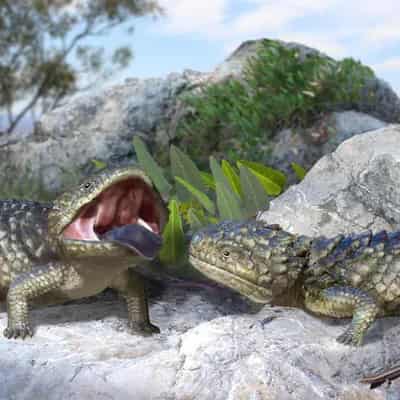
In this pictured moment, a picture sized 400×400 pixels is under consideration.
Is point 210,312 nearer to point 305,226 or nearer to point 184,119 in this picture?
point 305,226

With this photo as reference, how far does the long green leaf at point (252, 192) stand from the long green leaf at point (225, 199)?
0.12 meters

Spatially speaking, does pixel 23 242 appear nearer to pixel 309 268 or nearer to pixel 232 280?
pixel 232 280

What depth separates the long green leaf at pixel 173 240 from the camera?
10.5 ft

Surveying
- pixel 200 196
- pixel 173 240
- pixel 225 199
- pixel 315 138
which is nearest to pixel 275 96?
pixel 315 138

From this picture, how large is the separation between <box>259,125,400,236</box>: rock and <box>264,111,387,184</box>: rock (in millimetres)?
3120

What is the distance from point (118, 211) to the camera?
8.00ft

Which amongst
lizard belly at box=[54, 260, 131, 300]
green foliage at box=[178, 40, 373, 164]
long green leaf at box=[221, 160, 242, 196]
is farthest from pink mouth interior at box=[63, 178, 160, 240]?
green foliage at box=[178, 40, 373, 164]

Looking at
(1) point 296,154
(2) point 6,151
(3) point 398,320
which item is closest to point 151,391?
(3) point 398,320

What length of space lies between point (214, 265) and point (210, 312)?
9.3 inches

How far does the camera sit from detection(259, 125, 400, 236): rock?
11.0ft

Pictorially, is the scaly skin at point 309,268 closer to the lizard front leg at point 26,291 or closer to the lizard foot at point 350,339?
the lizard foot at point 350,339

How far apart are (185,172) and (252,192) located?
2.20ft

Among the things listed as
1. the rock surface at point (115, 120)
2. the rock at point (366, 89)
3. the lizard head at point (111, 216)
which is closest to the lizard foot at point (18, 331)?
the lizard head at point (111, 216)

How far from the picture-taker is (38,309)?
2.80 metres
